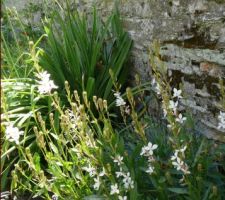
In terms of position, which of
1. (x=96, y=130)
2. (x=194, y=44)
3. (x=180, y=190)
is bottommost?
(x=96, y=130)

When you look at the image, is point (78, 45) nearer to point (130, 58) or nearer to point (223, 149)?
point (130, 58)

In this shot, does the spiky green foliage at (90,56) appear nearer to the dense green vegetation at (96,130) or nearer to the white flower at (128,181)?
the dense green vegetation at (96,130)

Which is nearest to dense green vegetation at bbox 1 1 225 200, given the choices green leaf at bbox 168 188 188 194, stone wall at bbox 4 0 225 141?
green leaf at bbox 168 188 188 194

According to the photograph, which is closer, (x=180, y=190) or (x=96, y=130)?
(x=180, y=190)

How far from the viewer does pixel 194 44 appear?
2.70 metres

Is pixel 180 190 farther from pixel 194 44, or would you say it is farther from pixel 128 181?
pixel 194 44

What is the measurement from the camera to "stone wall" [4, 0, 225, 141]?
253 centimetres

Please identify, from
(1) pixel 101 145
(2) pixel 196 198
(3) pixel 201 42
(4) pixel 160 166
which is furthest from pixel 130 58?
(2) pixel 196 198

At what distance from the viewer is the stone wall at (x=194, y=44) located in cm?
253

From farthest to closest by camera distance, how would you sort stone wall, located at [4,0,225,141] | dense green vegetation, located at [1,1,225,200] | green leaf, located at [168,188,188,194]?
stone wall, located at [4,0,225,141] → dense green vegetation, located at [1,1,225,200] → green leaf, located at [168,188,188,194]

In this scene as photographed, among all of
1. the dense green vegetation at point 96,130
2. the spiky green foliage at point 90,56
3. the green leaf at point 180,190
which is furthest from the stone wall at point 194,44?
the green leaf at point 180,190

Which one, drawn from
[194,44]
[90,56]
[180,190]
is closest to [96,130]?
[90,56]

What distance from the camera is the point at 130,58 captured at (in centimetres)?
356

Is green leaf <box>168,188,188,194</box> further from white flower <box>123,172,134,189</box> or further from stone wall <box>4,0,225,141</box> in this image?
stone wall <box>4,0,225,141</box>
